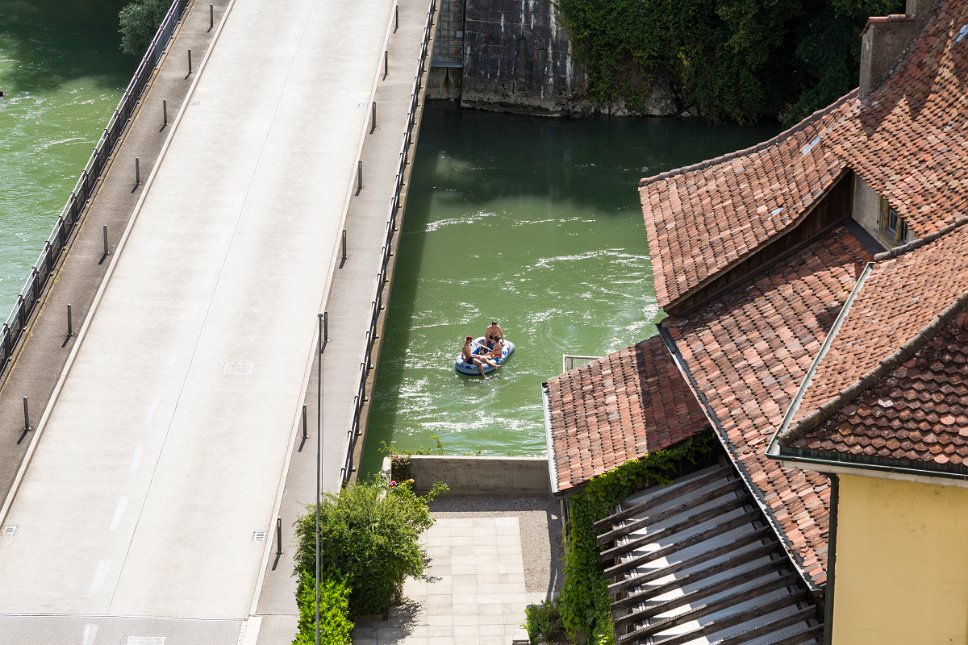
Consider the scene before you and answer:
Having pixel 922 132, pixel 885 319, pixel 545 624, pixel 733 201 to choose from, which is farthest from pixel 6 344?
pixel 885 319

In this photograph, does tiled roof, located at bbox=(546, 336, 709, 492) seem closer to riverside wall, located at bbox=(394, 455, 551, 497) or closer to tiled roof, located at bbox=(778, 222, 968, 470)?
riverside wall, located at bbox=(394, 455, 551, 497)

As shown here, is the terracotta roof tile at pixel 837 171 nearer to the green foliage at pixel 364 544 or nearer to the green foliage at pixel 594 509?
the green foliage at pixel 594 509

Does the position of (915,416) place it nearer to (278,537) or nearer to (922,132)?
(922,132)

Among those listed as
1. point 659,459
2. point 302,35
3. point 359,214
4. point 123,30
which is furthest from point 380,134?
point 123,30

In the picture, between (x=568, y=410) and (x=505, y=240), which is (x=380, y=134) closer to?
(x=505, y=240)

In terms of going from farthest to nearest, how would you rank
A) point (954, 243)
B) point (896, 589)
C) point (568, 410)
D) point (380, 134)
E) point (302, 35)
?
point (302, 35)
point (380, 134)
point (568, 410)
point (954, 243)
point (896, 589)

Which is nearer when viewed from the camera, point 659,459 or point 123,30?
point 659,459

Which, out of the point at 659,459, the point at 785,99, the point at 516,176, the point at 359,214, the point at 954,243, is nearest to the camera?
the point at 954,243
